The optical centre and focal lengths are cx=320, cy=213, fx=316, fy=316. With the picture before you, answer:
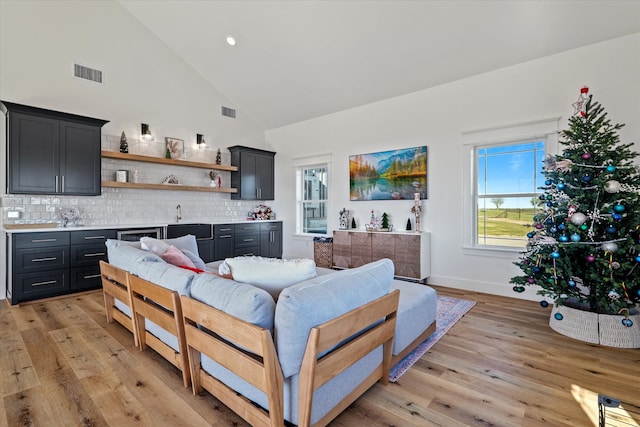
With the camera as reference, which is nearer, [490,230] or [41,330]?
[41,330]

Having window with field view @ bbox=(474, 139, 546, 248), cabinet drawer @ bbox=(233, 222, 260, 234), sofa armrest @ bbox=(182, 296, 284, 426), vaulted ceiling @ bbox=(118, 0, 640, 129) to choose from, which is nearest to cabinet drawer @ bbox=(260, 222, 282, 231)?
cabinet drawer @ bbox=(233, 222, 260, 234)

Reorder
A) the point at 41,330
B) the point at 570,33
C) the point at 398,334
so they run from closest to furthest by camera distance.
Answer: the point at 398,334 < the point at 41,330 < the point at 570,33

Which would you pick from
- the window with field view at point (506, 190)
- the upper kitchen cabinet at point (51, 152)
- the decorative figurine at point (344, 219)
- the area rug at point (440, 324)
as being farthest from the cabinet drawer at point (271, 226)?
the window with field view at point (506, 190)

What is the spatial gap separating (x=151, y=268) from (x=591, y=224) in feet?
11.9

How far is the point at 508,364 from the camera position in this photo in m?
2.37

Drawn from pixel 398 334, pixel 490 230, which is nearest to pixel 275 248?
pixel 490 230

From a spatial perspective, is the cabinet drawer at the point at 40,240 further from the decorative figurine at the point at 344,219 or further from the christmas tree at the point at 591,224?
the christmas tree at the point at 591,224

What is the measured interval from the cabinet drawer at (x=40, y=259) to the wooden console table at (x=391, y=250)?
3.89 meters

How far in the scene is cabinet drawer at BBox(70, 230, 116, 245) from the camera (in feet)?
13.7

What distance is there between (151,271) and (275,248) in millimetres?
4544

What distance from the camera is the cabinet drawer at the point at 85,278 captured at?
4.18m

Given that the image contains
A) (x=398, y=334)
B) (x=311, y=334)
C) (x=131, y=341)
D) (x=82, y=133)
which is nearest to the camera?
(x=311, y=334)

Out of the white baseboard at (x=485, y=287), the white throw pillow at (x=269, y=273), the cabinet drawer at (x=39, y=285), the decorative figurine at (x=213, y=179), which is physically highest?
the decorative figurine at (x=213, y=179)

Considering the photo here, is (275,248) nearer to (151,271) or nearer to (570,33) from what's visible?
(151,271)
